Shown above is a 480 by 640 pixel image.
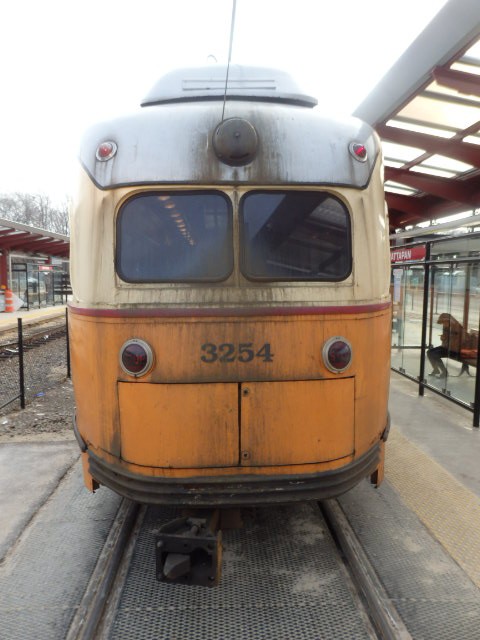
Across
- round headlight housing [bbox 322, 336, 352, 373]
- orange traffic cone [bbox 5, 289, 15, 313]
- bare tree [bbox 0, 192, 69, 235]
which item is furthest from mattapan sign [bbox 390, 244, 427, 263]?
bare tree [bbox 0, 192, 69, 235]

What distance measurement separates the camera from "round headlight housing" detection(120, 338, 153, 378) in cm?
272

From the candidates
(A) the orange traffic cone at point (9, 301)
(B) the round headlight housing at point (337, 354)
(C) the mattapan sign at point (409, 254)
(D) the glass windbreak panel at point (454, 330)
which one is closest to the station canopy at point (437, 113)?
(C) the mattapan sign at point (409, 254)

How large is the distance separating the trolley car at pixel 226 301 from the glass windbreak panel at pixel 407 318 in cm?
554

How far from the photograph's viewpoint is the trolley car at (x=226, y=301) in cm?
273

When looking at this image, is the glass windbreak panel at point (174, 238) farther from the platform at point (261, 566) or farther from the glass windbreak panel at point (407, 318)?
the glass windbreak panel at point (407, 318)

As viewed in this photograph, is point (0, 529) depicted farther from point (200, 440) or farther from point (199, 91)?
point (199, 91)

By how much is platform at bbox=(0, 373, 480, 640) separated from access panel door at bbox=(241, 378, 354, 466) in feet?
2.71

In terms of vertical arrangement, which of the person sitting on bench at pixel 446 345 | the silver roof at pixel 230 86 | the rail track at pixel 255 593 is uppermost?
the silver roof at pixel 230 86

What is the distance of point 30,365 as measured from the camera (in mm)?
10094

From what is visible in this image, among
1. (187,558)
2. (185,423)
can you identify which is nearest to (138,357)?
(185,423)

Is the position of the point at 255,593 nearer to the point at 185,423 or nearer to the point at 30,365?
the point at 185,423

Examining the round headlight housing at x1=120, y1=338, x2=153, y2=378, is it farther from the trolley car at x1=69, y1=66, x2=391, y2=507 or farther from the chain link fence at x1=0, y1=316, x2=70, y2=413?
the chain link fence at x1=0, y1=316, x2=70, y2=413

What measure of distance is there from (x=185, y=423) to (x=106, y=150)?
1655mm

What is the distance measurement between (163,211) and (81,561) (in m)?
2.34
